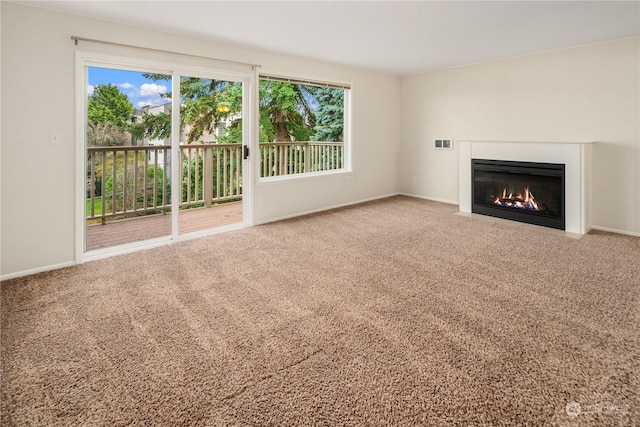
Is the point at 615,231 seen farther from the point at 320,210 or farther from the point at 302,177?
the point at 302,177

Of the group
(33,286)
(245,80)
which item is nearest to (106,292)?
(33,286)

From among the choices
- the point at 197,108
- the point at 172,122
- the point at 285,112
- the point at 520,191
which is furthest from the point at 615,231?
the point at 172,122

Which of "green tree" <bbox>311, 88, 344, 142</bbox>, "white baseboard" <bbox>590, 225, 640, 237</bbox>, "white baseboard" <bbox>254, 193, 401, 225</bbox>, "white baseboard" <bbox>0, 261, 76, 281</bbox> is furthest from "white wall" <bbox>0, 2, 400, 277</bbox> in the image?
"white baseboard" <bbox>590, 225, 640, 237</bbox>

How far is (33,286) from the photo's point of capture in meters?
2.90

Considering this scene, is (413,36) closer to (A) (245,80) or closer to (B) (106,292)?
(A) (245,80)

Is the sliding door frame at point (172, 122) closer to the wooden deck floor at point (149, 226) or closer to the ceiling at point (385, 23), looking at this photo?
the wooden deck floor at point (149, 226)

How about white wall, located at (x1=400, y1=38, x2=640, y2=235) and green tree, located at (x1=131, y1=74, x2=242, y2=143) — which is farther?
white wall, located at (x1=400, y1=38, x2=640, y2=235)

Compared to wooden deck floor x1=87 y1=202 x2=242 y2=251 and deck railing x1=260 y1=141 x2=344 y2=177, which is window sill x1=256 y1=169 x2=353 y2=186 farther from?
wooden deck floor x1=87 y1=202 x2=242 y2=251

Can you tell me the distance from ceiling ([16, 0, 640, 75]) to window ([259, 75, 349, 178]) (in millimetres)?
841

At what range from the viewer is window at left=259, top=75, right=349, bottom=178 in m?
5.47

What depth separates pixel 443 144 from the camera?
6195mm

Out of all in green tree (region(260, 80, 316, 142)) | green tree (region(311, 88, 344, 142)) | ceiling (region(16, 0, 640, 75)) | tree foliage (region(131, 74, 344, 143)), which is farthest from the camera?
green tree (region(311, 88, 344, 142))

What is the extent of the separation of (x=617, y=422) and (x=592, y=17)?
361 centimetres

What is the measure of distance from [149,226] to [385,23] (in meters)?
3.47
